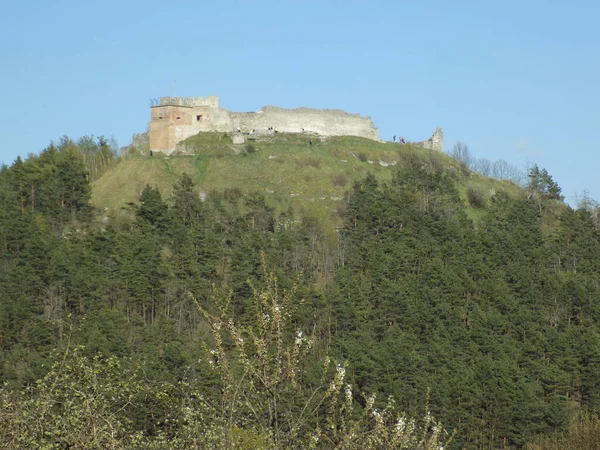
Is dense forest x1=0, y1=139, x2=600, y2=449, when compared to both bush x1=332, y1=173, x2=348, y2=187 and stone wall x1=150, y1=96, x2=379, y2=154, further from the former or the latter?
stone wall x1=150, y1=96, x2=379, y2=154

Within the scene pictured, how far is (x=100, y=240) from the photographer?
2507 inches

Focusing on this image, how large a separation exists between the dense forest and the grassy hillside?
1850 millimetres

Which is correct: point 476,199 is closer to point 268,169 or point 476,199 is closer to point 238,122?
point 268,169

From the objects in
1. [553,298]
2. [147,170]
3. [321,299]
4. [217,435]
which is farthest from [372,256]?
[217,435]

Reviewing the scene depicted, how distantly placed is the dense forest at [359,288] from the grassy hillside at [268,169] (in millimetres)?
1850

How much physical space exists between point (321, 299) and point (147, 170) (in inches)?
954

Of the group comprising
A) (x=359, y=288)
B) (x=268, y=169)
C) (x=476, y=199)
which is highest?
(x=268, y=169)

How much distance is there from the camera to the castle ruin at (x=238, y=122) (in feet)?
254

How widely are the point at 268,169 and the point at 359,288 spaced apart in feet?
71.3

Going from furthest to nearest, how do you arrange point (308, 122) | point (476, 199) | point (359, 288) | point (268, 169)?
1. point (308, 122)
2. point (476, 199)
3. point (268, 169)
4. point (359, 288)

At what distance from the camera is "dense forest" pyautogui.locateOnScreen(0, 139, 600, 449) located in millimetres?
44281

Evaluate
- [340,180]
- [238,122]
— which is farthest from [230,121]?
[340,180]

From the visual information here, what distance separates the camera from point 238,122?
80.2 metres

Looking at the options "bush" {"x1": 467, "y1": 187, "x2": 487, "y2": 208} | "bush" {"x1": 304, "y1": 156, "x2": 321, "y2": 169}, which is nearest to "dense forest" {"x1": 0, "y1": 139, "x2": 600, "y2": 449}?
"bush" {"x1": 467, "y1": 187, "x2": 487, "y2": 208}
